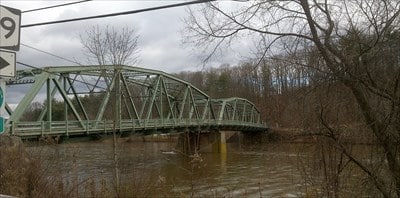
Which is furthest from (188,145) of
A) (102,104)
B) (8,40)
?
(102,104)

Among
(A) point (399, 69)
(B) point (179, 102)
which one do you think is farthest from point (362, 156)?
(B) point (179, 102)

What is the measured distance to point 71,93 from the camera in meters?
37.1

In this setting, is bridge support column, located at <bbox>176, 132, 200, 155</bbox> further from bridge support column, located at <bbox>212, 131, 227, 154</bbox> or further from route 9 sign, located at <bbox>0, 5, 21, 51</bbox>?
bridge support column, located at <bbox>212, 131, 227, 154</bbox>

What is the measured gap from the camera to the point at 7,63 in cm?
605

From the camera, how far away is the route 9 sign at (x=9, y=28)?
20.2 ft

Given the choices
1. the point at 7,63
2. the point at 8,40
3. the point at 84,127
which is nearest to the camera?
the point at 7,63

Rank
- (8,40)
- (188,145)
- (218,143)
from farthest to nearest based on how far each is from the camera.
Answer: (218,143)
(188,145)
(8,40)

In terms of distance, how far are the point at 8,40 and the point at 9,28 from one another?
0.17 metres

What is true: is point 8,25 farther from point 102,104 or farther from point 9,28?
point 102,104

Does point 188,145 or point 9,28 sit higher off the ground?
point 9,28

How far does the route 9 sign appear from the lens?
617 cm

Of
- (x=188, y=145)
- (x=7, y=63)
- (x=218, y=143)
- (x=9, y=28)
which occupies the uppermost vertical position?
(x=9, y=28)

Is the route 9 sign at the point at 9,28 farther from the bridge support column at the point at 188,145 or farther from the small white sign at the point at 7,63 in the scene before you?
the bridge support column at the point at 188,145

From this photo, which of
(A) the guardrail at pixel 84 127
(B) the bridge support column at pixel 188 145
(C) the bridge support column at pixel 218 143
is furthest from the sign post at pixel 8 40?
(C) the bridge support column at pixel 218 143
